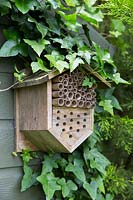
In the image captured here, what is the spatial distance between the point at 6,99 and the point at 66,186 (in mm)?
403

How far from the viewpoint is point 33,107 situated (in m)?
1.23

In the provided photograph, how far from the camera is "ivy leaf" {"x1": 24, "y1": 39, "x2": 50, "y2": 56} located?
3.90ft

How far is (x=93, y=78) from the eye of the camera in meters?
1.29

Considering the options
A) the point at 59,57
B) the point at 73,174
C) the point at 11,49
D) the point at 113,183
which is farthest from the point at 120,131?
the point at 11,49

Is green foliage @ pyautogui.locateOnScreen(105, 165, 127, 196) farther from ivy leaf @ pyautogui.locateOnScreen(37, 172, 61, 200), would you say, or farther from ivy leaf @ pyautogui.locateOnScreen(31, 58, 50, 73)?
ivy leaf @ pyautogui.locateOnScreen(31, 58, 50, 73)

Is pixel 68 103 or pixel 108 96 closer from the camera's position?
pixel 68 103

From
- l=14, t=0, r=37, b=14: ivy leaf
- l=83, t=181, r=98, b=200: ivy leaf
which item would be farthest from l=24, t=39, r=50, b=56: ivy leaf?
l=83, t=181, r=98, b=200: ivy leaf

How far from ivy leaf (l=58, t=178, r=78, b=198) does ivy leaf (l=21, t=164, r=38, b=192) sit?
0.10 metres

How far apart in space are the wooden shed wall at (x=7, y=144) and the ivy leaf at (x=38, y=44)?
141mm

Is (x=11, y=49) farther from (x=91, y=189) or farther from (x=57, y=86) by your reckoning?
(x=91, y=189)

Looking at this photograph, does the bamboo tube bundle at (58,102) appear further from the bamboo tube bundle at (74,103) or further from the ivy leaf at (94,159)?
the ivy leaf at (94,159)

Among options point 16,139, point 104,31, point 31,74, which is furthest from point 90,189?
point 104,31

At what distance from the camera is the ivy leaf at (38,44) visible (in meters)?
1.19

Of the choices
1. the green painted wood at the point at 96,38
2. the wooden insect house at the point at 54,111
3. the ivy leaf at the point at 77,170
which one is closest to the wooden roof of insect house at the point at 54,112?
the wooden insect house at the point at 54,111
